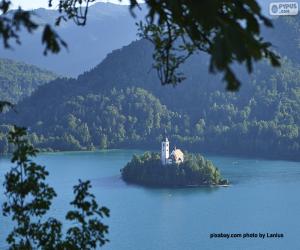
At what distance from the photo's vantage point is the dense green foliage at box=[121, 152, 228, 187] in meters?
30.6

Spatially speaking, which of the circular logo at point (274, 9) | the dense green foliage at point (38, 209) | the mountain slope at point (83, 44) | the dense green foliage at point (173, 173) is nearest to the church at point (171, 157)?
the dense green foliage at point (173, 173)

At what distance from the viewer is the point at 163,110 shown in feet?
193

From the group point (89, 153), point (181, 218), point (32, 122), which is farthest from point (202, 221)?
point (32, 122)

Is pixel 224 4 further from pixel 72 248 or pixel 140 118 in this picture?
pixel 140 118

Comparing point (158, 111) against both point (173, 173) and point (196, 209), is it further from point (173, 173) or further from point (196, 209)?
point (196, 209)

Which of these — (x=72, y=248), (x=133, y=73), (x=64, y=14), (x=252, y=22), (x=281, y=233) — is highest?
(x=133, y=73)

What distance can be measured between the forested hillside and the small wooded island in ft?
41.4

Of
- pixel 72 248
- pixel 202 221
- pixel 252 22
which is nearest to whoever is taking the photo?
pixel 252 22

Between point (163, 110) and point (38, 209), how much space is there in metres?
56.4

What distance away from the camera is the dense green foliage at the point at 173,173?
30.6 metres

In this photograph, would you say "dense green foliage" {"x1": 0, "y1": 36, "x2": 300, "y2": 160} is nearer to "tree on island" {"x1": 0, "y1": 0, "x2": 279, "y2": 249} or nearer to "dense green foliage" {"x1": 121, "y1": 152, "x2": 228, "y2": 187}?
"dense green foliage" {"x1": 121, "y1": 152, "x2": 228, "y2": 187}

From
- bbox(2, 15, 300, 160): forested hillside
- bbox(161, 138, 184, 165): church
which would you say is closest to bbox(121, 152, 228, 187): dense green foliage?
bbox(161, 138, 184, 165): church

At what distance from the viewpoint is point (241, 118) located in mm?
54219

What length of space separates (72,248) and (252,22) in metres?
1.38
